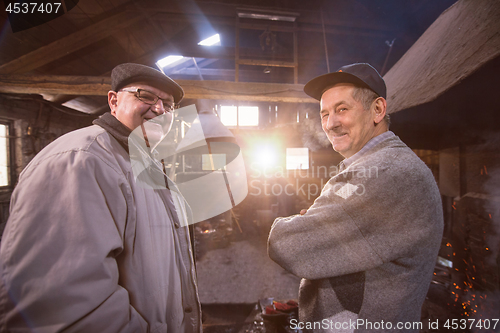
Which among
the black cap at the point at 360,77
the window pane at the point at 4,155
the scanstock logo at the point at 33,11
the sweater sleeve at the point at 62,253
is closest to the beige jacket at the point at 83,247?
the sweater sleeve at the point at 62,253

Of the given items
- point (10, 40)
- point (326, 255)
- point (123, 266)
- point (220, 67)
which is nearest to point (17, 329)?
point (123, 266)

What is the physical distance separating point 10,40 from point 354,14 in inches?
354

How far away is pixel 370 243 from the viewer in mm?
1242

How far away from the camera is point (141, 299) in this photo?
1.24 m

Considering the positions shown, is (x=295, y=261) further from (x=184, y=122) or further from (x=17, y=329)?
(x=184, y=122)

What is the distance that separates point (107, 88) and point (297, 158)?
28.7 ft

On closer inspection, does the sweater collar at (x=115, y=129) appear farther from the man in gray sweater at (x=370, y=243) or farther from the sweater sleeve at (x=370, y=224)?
the sweater sleeve at (x=370, y=224)

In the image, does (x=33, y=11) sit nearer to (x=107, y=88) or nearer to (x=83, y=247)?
(x=107, y=88)

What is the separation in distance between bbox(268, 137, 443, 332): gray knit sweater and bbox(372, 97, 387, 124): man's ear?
A: 1.19 feet

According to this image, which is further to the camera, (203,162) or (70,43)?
(203,162)

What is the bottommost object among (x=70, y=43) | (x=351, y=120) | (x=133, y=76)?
(x=351, y=120)

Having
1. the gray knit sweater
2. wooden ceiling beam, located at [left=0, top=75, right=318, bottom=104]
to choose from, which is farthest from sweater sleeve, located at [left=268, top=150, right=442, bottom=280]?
wooden ceiling beam, located at [left=0, top=75, right=318, bottom=104]

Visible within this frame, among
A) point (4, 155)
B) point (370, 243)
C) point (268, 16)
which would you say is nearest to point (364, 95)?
point (370, 243)

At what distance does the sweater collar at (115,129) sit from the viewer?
1373 millimetres
